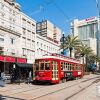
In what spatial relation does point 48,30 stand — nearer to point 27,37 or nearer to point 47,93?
point 27,37

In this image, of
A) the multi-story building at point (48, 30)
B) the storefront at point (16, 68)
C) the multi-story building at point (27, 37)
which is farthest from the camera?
the multi-story building at point (48, 30)

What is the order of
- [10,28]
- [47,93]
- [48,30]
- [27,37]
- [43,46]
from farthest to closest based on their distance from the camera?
[48,30] < [43,46] < [27,37] < [10,28] < [47,93]

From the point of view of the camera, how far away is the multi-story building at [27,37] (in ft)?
208

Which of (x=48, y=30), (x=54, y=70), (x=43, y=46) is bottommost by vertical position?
(x=54, y=70)

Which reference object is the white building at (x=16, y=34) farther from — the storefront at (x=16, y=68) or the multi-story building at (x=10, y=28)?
the storefront at (x=16, y=68)

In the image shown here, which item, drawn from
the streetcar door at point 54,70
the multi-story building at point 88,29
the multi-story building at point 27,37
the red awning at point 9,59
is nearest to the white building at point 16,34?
the multi-story building at point 27,37

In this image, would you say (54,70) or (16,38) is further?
(16,38)

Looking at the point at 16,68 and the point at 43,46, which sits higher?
the point at 43,46

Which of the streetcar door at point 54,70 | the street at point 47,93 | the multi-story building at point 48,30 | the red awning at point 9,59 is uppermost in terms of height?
the multi-story building at point 48,30

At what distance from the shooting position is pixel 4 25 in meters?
54.4

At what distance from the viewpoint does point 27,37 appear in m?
65.6

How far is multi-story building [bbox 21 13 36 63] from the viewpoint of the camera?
208 ft

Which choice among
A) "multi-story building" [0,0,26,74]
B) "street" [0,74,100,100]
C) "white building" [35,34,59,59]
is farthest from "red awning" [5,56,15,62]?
"white building" [35,34,59,59]

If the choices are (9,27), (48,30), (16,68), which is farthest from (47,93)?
(48,30)
